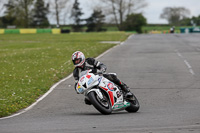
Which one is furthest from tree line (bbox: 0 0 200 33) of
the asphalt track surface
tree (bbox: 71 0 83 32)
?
the asphalt track surface

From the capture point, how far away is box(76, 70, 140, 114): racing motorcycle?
9.10m

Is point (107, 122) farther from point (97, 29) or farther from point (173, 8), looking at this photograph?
point (173, 8)

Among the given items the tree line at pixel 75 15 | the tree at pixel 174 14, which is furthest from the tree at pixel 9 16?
the tree at pixel 174 14

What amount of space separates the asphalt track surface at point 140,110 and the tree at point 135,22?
77.1 m

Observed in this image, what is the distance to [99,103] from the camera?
9.06 meters

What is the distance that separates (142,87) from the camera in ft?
46.5

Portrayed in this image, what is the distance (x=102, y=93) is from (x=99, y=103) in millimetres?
397

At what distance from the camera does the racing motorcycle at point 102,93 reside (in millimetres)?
9102

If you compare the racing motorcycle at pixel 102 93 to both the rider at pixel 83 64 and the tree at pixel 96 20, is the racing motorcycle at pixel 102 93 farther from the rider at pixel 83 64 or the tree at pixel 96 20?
the tree at pixel 96 20

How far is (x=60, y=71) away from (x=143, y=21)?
8018cm

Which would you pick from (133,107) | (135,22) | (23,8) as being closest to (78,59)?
(133,107)

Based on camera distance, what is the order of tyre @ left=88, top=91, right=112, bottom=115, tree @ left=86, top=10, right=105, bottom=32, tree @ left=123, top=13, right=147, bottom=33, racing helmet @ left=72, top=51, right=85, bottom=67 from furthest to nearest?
tree @ left=86, top=10, right=105, bottom=32, tree @ left=123, top=13, right=147, bottom=33, racing helmet @ left=72, top=51, right=85, bottom=67, tyre @ left=88, top=91, right=112, bottom=115

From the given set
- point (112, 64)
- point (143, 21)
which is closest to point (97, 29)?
point (143, 21)

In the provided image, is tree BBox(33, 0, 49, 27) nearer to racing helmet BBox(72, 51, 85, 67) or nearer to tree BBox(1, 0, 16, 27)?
tree BBox(1, 0, 16, 27)
